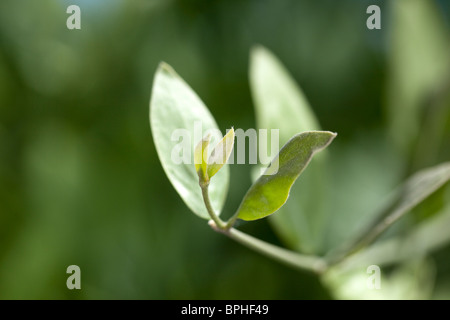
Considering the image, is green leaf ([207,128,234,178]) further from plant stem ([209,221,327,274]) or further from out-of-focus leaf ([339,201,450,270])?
out-of-focus leaf ([339,201,450,270])

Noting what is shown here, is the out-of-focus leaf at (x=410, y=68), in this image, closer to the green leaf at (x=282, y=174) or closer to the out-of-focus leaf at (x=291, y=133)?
the out-of-focus leaf at (x=291, y=133)

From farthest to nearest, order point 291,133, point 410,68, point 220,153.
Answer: point 410,68
point 291,133
point 220,153

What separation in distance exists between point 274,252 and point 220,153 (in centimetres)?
7

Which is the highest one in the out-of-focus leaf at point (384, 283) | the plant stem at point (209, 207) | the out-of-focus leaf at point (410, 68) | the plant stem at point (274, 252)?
the out-of-focus leaf at point (410, 68)

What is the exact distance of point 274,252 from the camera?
0.84 feet

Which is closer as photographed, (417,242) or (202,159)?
(202,159)

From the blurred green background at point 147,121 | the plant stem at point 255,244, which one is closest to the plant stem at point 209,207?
the plant stem at point 255,244

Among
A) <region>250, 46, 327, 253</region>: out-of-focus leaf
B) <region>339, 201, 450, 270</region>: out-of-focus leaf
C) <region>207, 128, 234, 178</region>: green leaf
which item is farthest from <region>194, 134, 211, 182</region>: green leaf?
<region>339, 201, 450, 270</region>: out-of-focus leaf

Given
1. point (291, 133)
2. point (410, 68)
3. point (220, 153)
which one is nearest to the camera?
point (220, 153)

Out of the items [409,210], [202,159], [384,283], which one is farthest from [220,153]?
[384,283]

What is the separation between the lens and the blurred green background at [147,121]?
1.42ft

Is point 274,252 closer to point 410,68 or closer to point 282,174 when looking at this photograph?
point 282,174

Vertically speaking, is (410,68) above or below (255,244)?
above

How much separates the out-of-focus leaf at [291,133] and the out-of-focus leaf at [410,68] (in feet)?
0.37
